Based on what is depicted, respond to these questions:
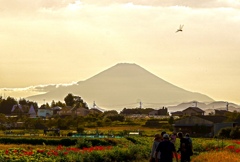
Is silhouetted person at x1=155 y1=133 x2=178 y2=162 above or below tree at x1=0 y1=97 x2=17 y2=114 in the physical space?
below

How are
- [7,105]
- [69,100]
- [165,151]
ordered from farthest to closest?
[69,100] → [7,105] → [165,151]

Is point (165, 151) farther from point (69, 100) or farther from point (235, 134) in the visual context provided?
point (69, 100)

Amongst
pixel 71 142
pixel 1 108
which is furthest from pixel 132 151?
pixel 1 108

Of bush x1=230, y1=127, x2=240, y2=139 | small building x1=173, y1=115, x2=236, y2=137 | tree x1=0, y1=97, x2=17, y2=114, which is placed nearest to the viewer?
bush x1=230, y1=127, x2=240, y2=139

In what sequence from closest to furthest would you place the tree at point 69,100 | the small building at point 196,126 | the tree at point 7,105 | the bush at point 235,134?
1. the bush at point 235,134
2. the small building at point 196,126
3. the tree at point 7,105
4. the tree at point 69,100

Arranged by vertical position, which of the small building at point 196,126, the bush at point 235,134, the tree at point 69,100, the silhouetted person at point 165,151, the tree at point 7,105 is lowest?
the silhouetted person at point 165,151

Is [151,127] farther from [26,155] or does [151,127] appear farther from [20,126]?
[26,155]

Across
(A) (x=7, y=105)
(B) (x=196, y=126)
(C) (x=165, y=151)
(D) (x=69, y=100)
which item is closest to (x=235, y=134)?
(B) (x=196, y=126)

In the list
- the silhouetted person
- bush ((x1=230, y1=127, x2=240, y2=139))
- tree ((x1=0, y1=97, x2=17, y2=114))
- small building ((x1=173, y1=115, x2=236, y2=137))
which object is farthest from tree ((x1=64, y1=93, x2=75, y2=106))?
the silhouetted person

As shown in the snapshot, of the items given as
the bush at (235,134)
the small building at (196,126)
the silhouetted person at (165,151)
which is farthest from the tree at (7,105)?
the silhouetted person at (165,151)

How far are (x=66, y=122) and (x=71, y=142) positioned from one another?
137 feet

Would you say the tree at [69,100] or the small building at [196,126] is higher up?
the tree at [69,100]

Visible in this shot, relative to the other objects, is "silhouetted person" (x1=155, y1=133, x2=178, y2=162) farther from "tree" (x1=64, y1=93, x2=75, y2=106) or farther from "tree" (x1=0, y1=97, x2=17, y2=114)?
"tree" (x1=64, y1=93, x2=75, y2=106)

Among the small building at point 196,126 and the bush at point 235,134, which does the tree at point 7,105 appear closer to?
the small building at point 196,126
